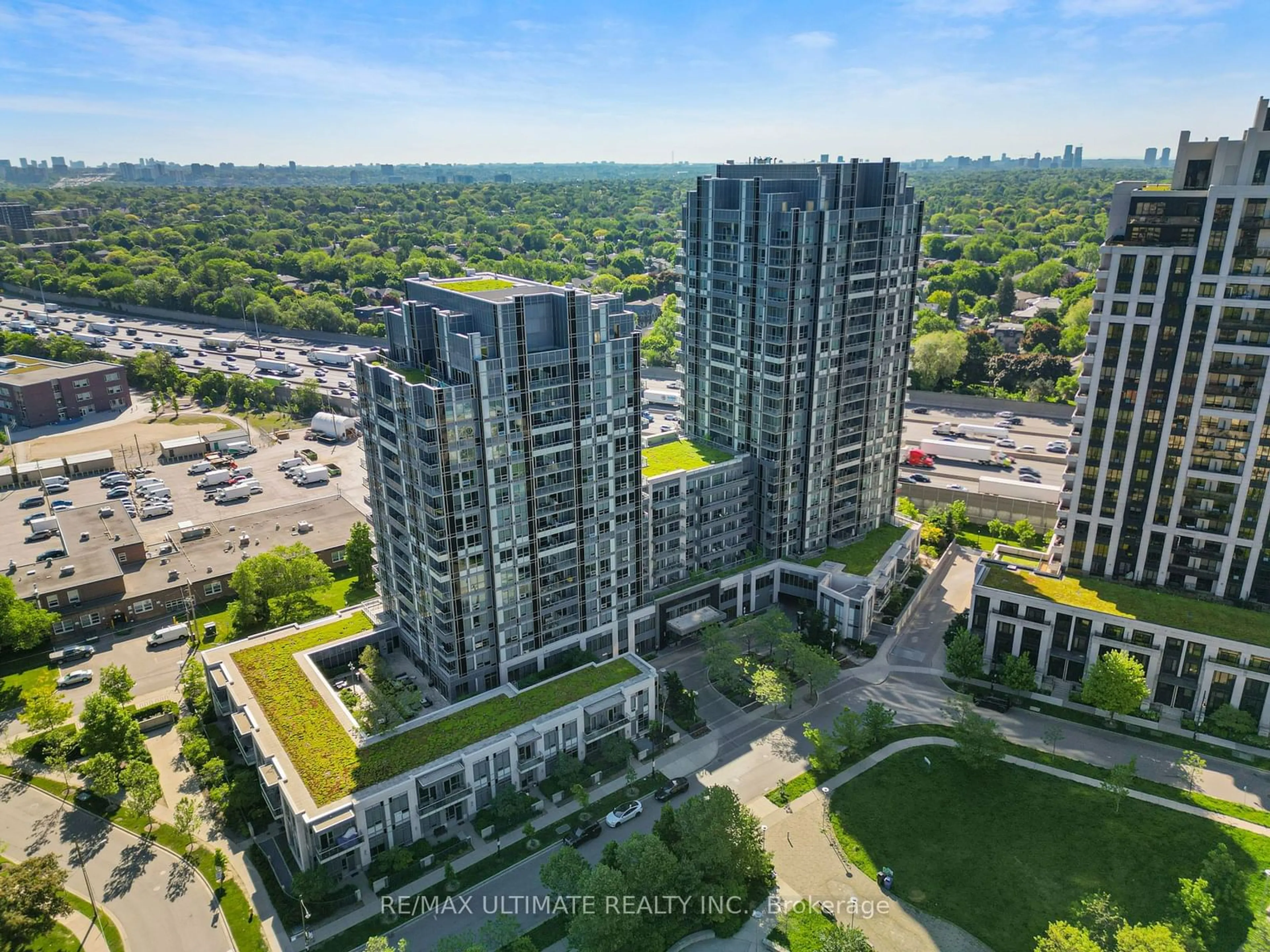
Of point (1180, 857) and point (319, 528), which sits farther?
point (319, 528)

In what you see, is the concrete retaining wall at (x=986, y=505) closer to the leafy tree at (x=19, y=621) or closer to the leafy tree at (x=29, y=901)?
the leafy tree at (x=29, y=901)

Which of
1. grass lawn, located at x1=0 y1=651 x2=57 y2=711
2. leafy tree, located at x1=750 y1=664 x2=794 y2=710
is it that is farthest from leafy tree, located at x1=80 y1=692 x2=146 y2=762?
leafy tree, located at x1=750 y1=664 x2=794 y2=710

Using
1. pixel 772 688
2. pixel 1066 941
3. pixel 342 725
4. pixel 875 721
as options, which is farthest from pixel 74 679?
pixel 1066 941

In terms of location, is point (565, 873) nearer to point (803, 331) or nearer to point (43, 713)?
point (43, 713)

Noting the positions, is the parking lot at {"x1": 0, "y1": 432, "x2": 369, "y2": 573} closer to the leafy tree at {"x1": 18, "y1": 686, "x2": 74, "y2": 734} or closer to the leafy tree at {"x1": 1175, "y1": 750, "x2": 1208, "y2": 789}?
the leafy tree at {"x1": 18, "y1": 686, "x2": 74, "y2": 734}

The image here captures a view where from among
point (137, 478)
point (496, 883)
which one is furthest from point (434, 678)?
point (137, 478)

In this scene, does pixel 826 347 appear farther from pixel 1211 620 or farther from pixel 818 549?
pixel 1211 620
